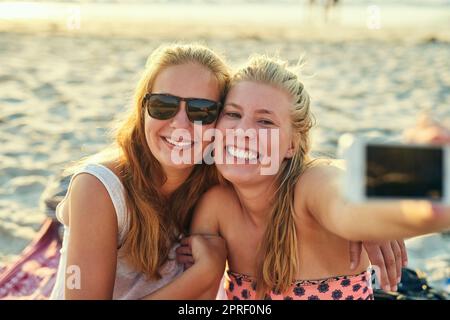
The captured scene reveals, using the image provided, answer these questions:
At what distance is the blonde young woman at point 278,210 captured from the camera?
2432 millimetres

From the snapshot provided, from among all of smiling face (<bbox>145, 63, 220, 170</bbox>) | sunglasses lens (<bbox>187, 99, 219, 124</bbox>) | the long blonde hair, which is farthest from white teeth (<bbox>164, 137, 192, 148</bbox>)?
the long blonde hair

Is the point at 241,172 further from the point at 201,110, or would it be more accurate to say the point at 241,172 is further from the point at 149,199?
the point at 149,199

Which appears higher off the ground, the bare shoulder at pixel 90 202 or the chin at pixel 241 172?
the chin at pixel 241 172

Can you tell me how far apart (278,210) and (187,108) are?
0.55 m

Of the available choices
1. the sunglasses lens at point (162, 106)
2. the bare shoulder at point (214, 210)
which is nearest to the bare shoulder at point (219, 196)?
the bare shoulder at point (214, 210)

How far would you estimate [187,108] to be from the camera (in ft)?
8.12

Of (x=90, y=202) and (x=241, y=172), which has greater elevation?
(x=241, y=172)

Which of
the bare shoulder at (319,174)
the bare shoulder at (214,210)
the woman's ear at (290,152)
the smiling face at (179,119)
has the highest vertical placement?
the smiling face at (179,119)

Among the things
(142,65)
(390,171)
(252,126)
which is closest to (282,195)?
(252,126)

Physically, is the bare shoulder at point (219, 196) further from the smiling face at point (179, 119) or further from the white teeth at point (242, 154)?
the white teeth at point (242, 154)

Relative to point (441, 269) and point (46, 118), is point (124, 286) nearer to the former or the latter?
point (441, 269)

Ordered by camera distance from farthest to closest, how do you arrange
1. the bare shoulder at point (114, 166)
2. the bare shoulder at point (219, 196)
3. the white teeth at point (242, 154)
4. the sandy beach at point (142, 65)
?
1. the sandy beach at point (142, 65)
2. the bare shoulder at point (219, 196)
3. the bare shoulder at point (114, 166)
4. the white teeth at point (242, 154)

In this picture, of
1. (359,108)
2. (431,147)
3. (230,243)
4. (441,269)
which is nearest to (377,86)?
(359,108)

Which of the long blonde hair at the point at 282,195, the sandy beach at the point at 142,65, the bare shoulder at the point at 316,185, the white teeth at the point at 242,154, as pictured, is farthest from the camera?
the sandy beach at the point at 142,65
